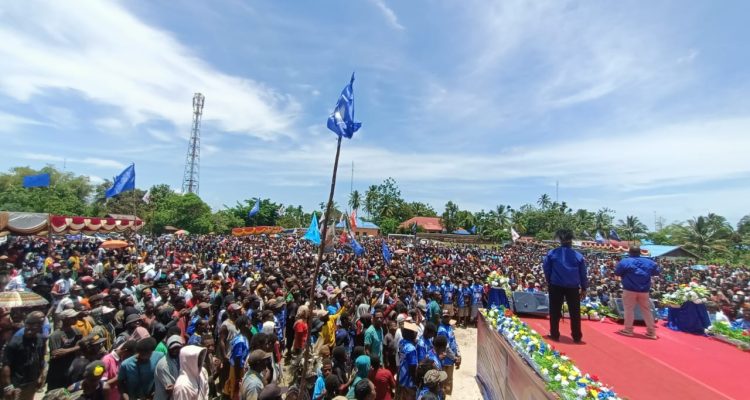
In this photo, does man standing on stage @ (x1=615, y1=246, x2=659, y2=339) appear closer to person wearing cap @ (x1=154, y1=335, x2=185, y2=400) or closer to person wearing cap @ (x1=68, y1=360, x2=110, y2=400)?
person wearing cap @ (x1=154, y1=335, x2=185, y2=400)

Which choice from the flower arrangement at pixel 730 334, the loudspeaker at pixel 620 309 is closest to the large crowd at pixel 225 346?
the flower arrangement at pixel 730 334

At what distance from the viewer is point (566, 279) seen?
19.3 feet

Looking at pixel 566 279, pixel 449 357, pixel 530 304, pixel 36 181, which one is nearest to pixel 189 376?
pixel 449 357

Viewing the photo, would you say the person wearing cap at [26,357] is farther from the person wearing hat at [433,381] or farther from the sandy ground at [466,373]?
the sandy ground at [466,373]

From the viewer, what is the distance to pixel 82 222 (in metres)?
18.0

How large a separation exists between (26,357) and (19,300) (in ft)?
6.83

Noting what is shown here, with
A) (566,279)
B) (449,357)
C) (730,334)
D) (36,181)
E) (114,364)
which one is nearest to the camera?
(114,364)

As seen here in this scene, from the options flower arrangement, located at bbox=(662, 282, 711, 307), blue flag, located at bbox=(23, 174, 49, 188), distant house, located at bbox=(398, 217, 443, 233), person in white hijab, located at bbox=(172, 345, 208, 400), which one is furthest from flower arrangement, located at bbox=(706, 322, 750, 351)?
distant house, located at bbox=(398, 217, 443, 233)

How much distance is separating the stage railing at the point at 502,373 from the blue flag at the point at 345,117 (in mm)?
3289

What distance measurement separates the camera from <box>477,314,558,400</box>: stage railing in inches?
163

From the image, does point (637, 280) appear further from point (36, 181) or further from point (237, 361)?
point (36, 181)

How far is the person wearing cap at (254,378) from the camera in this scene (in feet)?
12.8

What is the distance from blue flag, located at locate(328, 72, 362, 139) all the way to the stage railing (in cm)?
329

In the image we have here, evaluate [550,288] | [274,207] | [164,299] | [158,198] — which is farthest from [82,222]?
[158,198]
